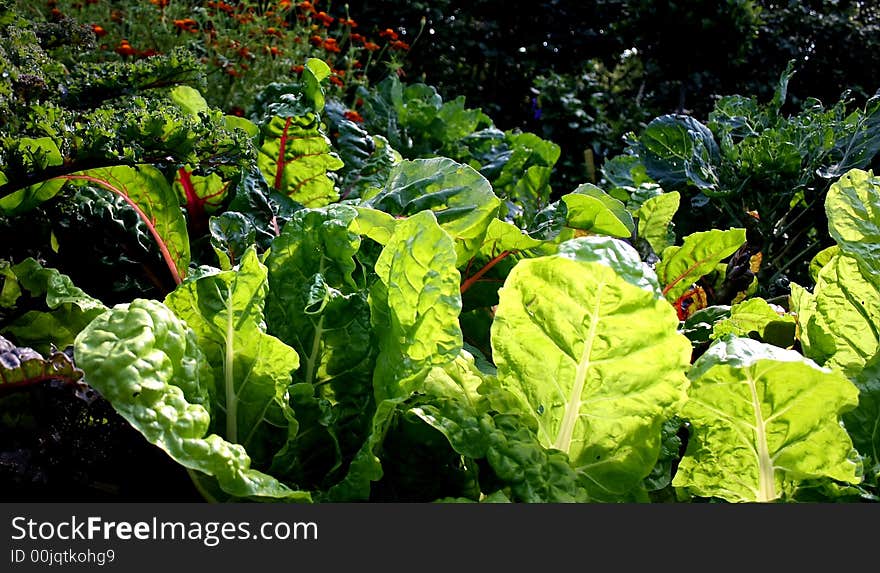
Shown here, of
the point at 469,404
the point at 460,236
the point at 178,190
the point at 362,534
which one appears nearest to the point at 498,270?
the point at 460,236

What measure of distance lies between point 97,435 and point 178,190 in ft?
2.50

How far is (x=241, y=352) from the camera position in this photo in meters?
0.88

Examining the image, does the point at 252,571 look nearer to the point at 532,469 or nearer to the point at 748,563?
the point at 532,469

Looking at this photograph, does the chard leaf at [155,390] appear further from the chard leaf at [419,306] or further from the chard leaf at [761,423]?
the chard leaf at [761,423]

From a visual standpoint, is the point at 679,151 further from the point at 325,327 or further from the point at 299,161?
the point at 325,327

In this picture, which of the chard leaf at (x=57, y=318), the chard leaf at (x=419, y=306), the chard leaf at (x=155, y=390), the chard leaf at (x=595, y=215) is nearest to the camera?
the chard leaf at (x=155, y=390)

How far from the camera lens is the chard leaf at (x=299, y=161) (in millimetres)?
1414

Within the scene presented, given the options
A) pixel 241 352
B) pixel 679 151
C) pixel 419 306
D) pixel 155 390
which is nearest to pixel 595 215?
pixel 419 306

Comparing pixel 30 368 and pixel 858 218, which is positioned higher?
pixel 858 218

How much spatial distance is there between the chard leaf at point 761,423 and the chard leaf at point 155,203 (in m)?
0.89

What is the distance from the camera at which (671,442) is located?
3.08ft

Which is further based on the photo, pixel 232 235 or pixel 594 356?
pixel 232 235

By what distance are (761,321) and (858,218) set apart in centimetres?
24

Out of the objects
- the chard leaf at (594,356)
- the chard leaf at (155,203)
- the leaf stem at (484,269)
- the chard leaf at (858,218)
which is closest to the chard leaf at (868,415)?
the chard leaf at (858,218)
